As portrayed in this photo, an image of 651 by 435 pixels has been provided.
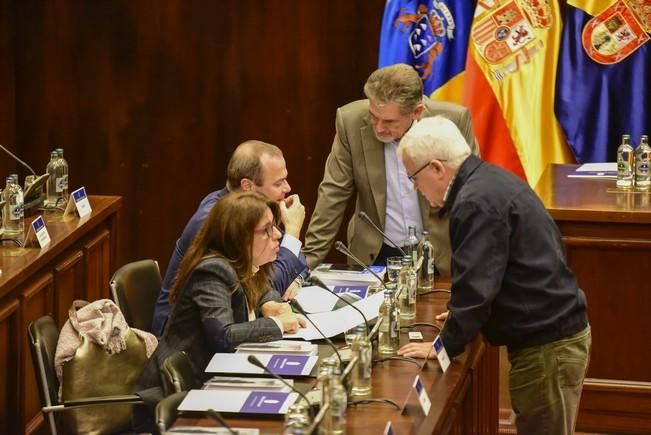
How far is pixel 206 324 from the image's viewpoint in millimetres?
3803

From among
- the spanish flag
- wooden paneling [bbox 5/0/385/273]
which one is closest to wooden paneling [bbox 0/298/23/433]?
wooden paneling [bbox 5/0/385/273]

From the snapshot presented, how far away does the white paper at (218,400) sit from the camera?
3.24 m

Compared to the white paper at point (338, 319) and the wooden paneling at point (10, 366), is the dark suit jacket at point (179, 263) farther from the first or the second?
the wooden paneling at point (10, 366)

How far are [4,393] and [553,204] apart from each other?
7.93ft

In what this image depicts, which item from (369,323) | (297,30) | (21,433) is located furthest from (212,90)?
(369,323)

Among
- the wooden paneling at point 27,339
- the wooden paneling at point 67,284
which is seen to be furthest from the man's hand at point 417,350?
the wooden paneling at point 67,284

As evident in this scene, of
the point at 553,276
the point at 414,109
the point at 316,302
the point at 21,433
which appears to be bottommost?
the point at 21,433

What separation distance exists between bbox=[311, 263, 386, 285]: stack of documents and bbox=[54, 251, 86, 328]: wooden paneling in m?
1.19

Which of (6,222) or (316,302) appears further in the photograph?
(6,222)

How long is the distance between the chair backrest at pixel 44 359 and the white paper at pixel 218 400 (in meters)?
0.81

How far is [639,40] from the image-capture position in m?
6.66

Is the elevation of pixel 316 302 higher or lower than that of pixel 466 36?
lower

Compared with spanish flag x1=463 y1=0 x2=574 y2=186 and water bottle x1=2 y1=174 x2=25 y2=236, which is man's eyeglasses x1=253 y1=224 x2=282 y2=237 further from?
spanish flag x1=463 y1=0 x2=574 y2=186

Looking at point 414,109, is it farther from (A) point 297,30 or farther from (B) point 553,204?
(A) point 297,30
